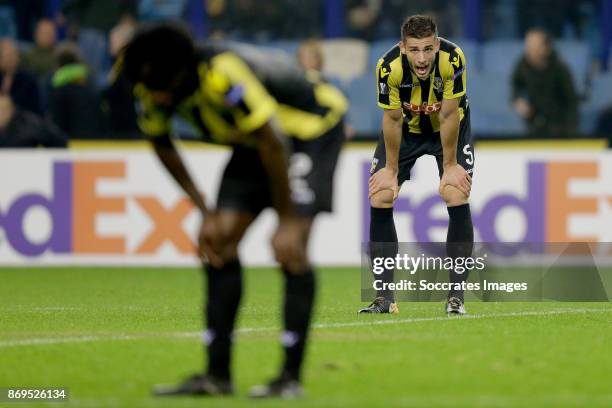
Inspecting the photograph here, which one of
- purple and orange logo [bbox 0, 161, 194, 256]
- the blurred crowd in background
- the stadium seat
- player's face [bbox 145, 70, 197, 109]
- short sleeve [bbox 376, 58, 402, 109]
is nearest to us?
player's face [bbox 145, 70, 197, 109]

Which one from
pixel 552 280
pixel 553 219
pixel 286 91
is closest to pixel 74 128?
pixel 553 219

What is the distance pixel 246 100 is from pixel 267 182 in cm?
68

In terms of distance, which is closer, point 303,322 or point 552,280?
point 303,322

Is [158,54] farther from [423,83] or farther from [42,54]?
[42,54]

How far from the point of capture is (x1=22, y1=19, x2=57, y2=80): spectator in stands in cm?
1962

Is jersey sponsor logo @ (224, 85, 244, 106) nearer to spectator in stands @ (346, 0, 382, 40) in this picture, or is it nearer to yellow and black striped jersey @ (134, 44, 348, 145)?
yellow and black striped jersey @ (134, 44, 348, 145)

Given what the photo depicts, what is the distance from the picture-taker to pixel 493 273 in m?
11.6

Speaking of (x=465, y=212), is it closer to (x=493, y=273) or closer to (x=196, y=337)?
(x=493, y=273)

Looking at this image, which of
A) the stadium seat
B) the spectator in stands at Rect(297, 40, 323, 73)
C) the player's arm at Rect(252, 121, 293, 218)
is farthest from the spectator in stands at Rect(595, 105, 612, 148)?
the player's arm at Rect(252, 121, 293, 218)

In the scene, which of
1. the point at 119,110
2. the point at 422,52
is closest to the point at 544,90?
the point at 119,110

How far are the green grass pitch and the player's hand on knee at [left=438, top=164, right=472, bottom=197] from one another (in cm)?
87

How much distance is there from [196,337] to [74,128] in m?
9.23

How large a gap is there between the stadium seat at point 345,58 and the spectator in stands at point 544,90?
74.4 inches

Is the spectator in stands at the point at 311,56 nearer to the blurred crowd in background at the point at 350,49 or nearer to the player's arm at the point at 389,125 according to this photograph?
the blurred crowd in background at the point at 350,49
